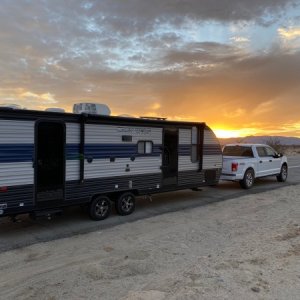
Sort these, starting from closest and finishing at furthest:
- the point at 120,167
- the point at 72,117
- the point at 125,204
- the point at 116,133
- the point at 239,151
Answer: the point at 72,117 < the point at 116,133 < the point at 120,167 < the point at 125,204 < the point at 239,151

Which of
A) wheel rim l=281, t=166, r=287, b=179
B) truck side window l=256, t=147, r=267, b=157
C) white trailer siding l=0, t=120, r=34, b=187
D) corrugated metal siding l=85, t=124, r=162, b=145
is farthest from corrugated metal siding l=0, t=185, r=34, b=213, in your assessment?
wheel rim l=281, t=166, r=287, b=179

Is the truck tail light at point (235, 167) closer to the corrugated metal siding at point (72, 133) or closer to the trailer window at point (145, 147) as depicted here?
the trailer window at point (145, 147)

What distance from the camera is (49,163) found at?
28.6ft

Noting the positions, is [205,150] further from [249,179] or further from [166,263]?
[166,263]

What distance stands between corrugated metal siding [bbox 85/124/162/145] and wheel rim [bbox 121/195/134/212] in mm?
1436

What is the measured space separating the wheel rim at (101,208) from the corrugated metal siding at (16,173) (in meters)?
1.97

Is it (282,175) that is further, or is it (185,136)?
(282,175)

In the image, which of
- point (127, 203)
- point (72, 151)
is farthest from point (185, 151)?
point (72, 151)

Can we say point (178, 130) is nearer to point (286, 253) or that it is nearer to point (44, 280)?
point (286, 253)

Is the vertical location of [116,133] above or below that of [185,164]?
above

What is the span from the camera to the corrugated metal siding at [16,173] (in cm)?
778

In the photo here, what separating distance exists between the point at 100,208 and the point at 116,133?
1.84 meters

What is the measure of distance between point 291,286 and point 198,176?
711 cm

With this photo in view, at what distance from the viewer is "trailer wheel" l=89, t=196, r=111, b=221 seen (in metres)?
9.50
